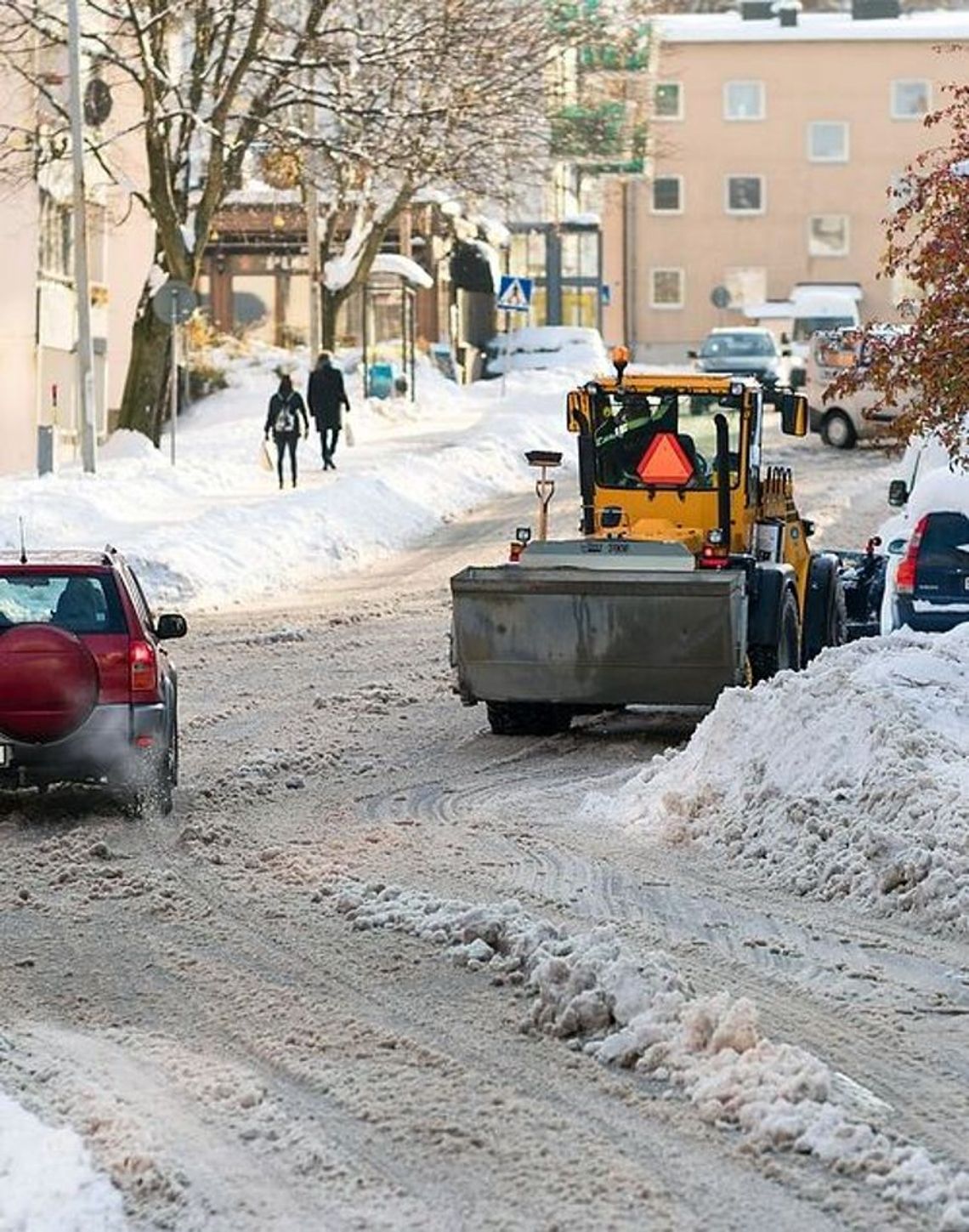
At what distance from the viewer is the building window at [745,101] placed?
9344cm

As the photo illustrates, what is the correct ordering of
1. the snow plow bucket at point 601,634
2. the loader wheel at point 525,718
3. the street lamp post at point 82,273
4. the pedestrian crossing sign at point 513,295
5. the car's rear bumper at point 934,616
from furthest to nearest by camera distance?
the pedestrian crossing sign at point 513,295 < the street lamp post at point 82,273 < the car's rear bumper at point 934,616 < the loader wheel at point 525,718 < the snow plow bucket at point 601,634

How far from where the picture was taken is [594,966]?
375 inches

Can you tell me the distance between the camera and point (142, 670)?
13758mm

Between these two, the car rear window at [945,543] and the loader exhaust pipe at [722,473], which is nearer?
the loader exhaust pipe at [722,473]

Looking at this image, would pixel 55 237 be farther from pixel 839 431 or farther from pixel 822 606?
pixel 822 606

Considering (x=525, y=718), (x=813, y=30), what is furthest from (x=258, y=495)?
(x=813, y=30)

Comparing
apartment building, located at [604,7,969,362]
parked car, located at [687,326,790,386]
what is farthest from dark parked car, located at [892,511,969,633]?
apartment building, located at [604,7,969,362]

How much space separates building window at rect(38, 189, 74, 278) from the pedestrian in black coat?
963cm

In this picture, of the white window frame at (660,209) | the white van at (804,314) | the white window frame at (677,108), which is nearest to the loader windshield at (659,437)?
the white van at (804,314)

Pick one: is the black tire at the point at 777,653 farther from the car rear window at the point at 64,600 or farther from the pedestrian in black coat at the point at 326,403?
the pedestrian in black coat at the point at 326,403

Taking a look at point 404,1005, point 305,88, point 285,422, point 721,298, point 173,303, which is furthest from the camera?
point 721,298

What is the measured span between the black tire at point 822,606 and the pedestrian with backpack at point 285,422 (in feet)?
59.7

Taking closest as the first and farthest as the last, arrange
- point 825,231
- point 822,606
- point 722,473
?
point 722,473 → point 822,606 → point 825,231

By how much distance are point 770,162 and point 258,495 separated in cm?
6032
